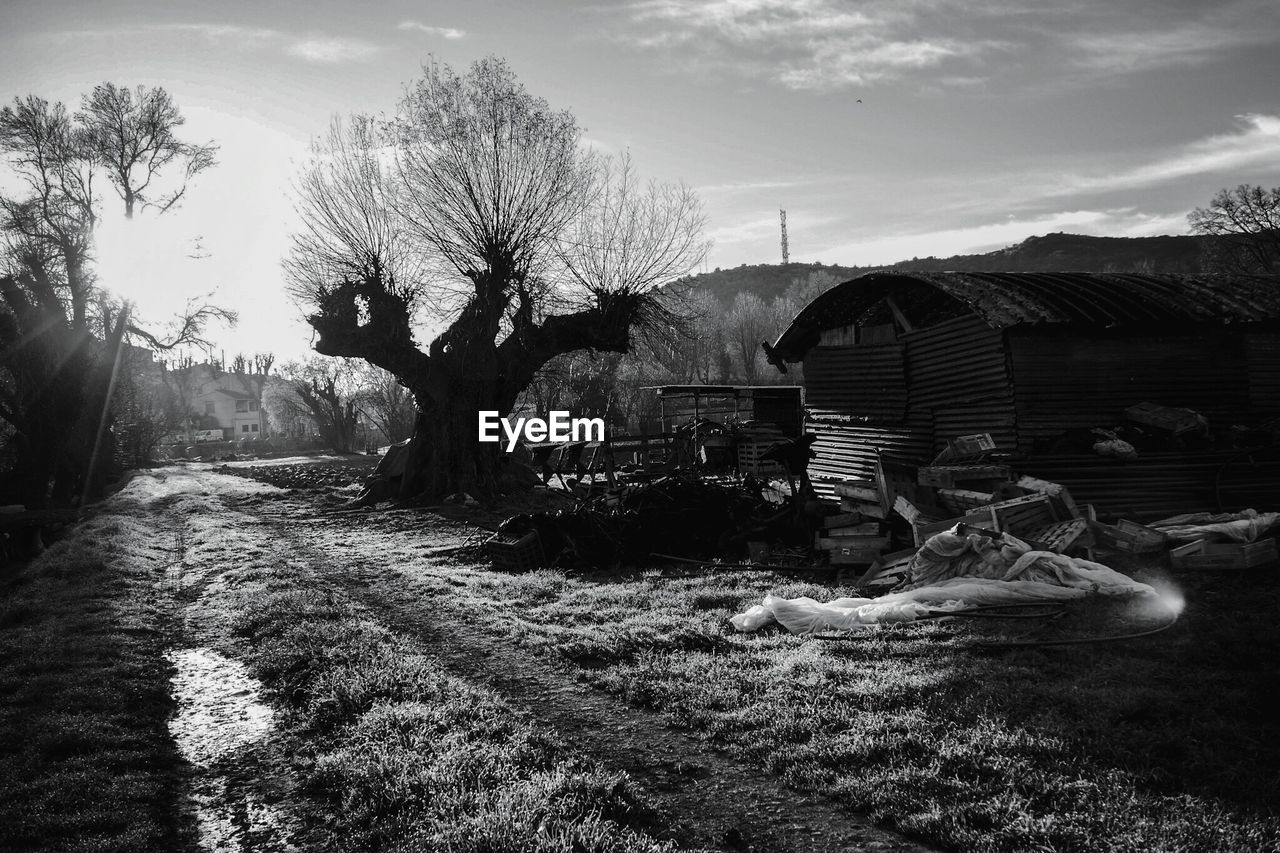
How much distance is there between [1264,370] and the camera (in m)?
11.5

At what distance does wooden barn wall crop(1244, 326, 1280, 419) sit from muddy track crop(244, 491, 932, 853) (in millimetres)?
11587

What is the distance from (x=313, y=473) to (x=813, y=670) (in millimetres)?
30310

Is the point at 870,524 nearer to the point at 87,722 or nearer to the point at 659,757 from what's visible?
the point at 659,757

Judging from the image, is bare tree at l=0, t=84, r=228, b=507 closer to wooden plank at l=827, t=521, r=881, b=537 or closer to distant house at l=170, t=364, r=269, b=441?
wooden plank at l=827, t=521, r=881, b=537

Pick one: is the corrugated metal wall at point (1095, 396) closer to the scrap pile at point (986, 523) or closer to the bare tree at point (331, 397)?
the scrap pile at point (986, 523)

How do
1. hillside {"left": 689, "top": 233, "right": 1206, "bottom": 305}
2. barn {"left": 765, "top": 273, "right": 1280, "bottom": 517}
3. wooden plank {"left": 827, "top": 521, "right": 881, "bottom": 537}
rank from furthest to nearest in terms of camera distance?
1. hillside {"left": 689, "top": 233, "right": 1206, "bottom": 305}
2. barn {"left": 765, "top": 273, "right": 1280, "bottom": 517}
3. wooden plank {"left": 827, "top": 521, "right": 881, "bottom": 537}

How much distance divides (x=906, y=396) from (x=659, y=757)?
10336 mm

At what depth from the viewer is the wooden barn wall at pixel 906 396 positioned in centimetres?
1123

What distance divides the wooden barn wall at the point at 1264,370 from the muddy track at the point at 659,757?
38.0ft

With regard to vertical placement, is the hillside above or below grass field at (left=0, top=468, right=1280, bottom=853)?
above

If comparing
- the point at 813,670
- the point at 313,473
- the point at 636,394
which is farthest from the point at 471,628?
the point at 636,394

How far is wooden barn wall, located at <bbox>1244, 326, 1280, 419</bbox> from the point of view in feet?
37.4

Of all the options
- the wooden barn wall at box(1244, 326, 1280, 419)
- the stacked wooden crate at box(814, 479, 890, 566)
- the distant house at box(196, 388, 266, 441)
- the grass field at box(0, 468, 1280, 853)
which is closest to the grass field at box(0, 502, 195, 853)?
the grass field at box(0, 468, 1280, 853)

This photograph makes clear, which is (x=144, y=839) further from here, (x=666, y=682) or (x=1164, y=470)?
(x=1164, y=470)
